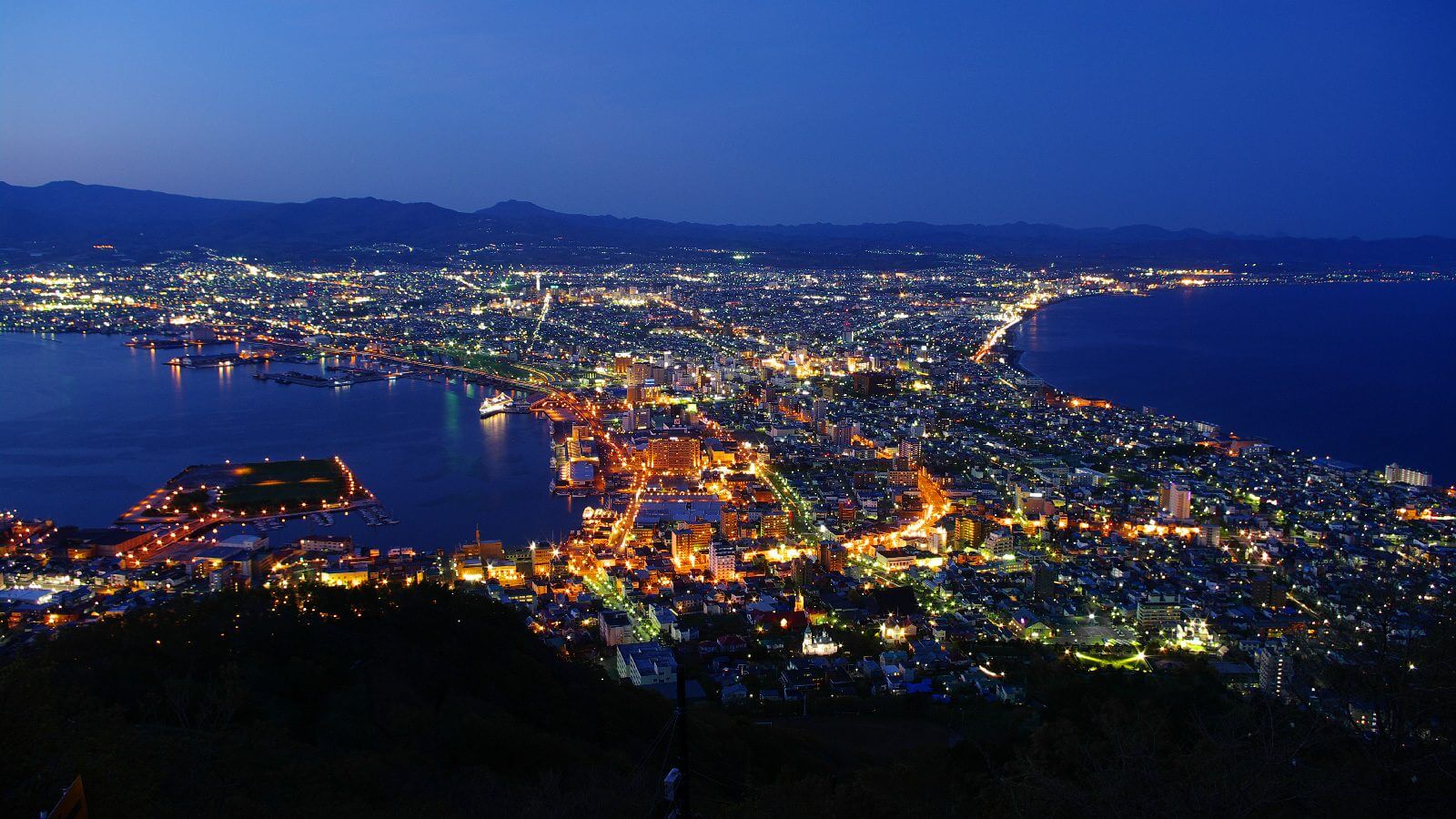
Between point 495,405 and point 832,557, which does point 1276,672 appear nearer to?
point 832,557

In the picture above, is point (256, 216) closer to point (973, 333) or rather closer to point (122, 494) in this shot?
point (973, 333)

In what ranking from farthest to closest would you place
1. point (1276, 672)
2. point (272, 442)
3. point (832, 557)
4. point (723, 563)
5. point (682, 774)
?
point (272, 442) → point (832, 557) → point (723, 563) → point (1276, 672) → point (682, 774)

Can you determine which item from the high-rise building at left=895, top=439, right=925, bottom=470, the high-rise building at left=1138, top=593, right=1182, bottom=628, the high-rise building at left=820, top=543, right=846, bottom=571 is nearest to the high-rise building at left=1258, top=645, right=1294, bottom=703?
the high-rise building at left=1138, top=593, right=1182, bottom=628

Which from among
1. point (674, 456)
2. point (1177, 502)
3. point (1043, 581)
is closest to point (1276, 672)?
point (1043, 581)

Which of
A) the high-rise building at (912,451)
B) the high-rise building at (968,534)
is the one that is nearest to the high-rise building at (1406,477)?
the high-rise building at (912,451)

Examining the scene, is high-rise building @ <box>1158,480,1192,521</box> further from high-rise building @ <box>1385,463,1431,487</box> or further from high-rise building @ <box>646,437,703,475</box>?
high-rise building @ <box>646,437,703,475</box>

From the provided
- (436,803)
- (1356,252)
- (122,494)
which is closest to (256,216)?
(122,494)

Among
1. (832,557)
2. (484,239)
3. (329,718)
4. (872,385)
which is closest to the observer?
(329,718)
